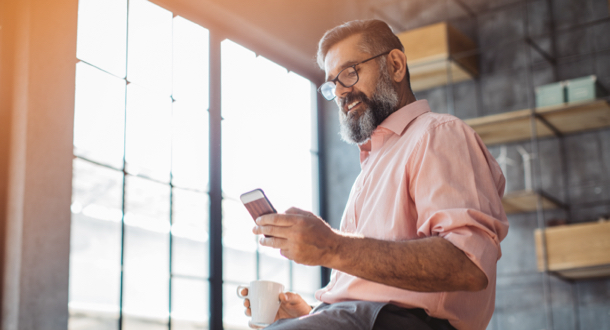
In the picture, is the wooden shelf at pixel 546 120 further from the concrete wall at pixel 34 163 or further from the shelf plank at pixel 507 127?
the concrete wall at pixel 34 163

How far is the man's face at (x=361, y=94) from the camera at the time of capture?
154cm

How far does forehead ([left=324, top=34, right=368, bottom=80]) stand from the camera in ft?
5.26

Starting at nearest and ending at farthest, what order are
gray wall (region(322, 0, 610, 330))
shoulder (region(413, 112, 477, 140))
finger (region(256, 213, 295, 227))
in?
1. finger (region(256, 213, 295, 227))
2. shoulder (region(413, 112, 477, 140))
3. gray wall (region(322, 0, 610, 330))

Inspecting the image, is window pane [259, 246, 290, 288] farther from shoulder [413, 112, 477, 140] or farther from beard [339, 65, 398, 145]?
shoulder [413, 112, 477, 140]

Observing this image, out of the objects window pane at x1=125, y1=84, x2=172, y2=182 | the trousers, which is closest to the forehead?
the trousers

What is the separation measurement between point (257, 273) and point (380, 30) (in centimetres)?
290

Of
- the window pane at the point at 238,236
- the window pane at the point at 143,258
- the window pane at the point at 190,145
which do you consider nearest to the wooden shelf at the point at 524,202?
the window pane at the point at 238,236

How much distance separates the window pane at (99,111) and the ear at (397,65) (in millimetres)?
Result: 1962

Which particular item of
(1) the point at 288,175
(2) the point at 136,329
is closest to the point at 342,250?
(1) the point at 288,175

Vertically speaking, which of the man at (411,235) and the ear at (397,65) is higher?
the ear at (397,65)

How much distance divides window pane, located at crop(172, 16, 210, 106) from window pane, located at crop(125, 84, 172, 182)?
17 centimetres

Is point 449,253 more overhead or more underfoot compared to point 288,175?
more underfoot

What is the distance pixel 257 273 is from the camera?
428 centimetres

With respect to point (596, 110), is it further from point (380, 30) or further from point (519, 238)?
point (380, 30)
